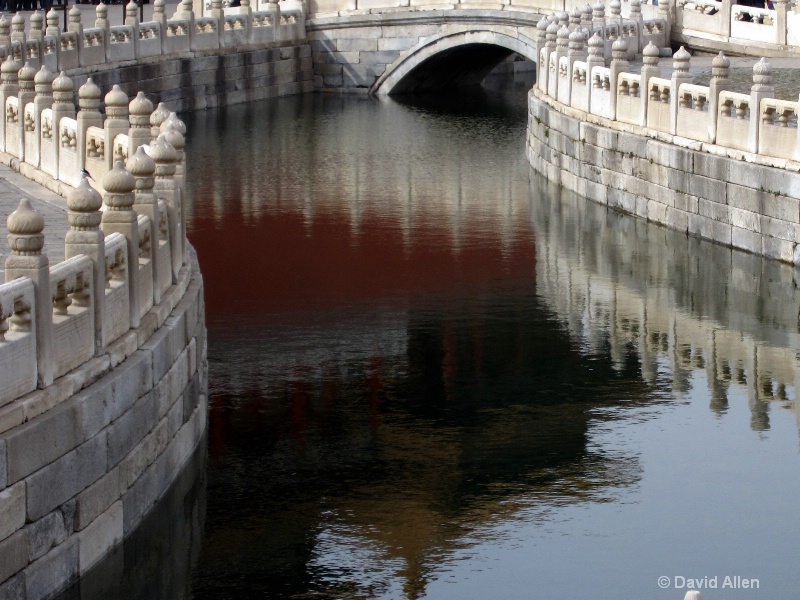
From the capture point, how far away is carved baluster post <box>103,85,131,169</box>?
15.6m

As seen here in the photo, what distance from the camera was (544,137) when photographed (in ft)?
86.5

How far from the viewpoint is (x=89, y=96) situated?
1622cm

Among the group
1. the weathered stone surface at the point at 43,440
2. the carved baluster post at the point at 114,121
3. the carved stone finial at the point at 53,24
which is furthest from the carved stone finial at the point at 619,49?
the weathered stone surface at the point at 43,440

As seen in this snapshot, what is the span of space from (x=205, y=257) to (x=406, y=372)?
18.6 ft

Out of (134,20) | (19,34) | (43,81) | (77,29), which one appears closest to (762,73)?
(43,81)

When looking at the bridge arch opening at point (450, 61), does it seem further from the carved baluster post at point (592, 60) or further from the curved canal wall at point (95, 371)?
the curved canal wall at point (95, 371)

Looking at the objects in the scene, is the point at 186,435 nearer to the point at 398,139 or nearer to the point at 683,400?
the point at 683,400

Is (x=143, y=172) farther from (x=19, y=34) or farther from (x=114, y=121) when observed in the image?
(x=19, y=34)

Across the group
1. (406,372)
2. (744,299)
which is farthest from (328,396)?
(744,299)

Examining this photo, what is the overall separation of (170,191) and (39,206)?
3273mm

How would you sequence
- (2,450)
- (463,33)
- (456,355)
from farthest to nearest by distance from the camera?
(463,33)
(456,355)
(2,450)

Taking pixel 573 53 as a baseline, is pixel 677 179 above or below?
below

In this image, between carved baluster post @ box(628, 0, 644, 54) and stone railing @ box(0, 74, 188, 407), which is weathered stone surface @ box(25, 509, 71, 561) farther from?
carved baluster post @ box(628, 0, 644, 54)

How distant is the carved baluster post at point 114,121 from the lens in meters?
15.6
